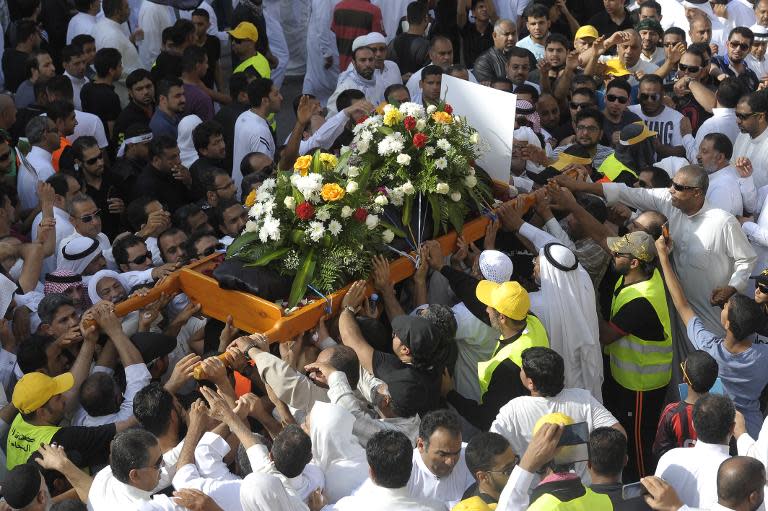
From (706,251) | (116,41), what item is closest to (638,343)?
(706,251)

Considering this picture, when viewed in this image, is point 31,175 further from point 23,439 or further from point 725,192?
point 725,192

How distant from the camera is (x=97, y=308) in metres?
6.36

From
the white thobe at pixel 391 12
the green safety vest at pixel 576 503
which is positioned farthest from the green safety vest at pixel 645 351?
the white thobe at pixel 391 12

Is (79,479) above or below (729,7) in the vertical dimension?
below

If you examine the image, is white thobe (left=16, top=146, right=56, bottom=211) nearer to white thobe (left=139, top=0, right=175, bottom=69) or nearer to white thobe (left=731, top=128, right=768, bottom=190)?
white thobe (left=139, top=0, right=175, bottom=69)

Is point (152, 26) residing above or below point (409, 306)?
above

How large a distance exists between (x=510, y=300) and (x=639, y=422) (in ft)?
5.06

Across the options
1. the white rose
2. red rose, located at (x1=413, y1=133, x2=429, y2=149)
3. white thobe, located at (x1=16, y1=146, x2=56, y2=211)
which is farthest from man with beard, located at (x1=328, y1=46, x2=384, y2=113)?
the white rose

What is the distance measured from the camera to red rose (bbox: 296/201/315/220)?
6.34m

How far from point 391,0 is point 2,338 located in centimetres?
739

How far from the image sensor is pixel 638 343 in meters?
6.92

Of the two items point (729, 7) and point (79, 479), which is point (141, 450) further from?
point (729, 7)

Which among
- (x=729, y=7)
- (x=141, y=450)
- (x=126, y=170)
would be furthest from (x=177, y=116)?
(x=729, y=7)

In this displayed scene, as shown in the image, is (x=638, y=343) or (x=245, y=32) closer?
(x=638, y=343)
